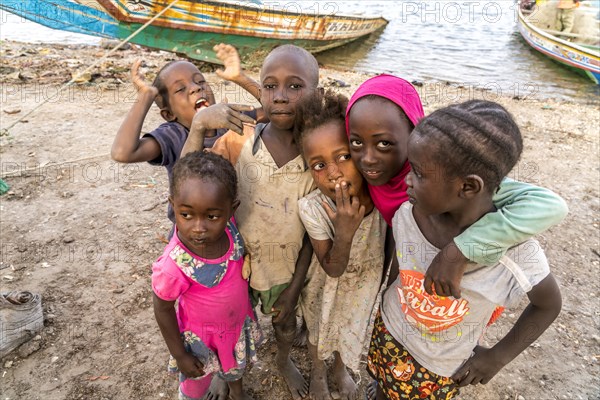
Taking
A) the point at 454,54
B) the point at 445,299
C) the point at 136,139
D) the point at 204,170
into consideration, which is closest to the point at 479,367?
the point at 445,299

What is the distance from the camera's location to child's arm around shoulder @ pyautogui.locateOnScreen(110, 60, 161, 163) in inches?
63.5

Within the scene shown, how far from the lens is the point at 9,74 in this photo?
6.57 m

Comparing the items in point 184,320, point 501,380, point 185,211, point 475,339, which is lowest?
point 501,380

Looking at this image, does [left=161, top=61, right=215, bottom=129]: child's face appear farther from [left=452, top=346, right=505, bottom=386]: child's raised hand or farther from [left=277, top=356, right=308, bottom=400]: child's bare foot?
[left=452, top=346, right=505, bottom=386]: child's raised hand

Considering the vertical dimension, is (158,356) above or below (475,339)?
below

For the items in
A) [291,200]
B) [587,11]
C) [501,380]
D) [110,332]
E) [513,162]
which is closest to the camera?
[513,162]

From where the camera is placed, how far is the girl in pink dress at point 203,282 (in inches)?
55.3

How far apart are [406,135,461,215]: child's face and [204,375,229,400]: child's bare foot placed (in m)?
1.49

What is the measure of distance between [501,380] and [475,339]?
892mm

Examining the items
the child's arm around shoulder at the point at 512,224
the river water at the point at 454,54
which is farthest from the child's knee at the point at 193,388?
the river water at the point at 454,54

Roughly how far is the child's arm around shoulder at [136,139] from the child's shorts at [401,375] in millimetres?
1257

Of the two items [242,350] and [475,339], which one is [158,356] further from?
[475,339]

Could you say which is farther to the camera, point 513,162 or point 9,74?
point 9,74

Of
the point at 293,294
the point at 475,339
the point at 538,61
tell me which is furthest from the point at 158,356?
the point at 538,61
